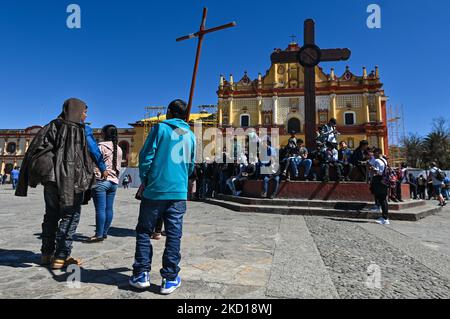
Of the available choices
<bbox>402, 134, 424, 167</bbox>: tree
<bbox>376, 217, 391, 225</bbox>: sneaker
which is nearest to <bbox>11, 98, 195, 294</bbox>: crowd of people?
<bbox>376, 217, 391, 225</bbox>: sneaker

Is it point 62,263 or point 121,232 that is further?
point 121,232

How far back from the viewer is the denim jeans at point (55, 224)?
2725 millimetres

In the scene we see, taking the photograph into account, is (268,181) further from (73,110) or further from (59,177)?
(59,177)

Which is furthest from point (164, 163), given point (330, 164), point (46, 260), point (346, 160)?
point (346, 160)

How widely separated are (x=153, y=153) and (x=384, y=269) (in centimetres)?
254

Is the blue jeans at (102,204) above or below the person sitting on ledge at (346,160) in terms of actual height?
below

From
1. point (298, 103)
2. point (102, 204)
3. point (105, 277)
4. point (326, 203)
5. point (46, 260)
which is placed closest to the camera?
point (105, 277)

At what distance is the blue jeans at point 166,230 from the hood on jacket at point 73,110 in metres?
1.35

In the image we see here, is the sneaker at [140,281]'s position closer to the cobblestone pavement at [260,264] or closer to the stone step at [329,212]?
the cobblestone pavement at [260,264]

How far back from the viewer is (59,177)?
2.64 metres

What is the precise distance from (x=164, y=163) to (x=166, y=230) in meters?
0.56

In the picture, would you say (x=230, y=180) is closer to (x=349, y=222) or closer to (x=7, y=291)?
(x=349, y=222)

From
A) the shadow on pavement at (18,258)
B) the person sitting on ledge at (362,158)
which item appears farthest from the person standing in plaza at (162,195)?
the person sitting on ledge at (362,158)
